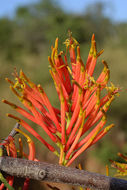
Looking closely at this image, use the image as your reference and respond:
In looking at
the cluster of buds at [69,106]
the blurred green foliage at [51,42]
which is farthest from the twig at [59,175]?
the blurred green foliage at [51,42]

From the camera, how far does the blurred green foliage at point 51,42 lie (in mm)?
9758

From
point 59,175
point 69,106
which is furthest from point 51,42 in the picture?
point 59,175

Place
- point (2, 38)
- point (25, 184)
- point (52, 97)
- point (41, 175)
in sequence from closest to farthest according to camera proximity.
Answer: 1. point (41, 175)
2. point (25, 184)
3. point (52, 97)
4. point (2, 38)

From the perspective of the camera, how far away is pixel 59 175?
53cm

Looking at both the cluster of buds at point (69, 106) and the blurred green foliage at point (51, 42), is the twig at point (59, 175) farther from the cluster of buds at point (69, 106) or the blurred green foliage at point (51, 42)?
the blurred green foliage at point (51, 42)

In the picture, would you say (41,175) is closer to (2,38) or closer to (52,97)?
(52,97)

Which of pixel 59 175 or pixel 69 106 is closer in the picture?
pixel 59 175

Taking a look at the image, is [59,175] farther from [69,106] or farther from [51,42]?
[51,42]

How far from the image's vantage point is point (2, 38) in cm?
1928

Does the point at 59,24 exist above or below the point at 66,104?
above

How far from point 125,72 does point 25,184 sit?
1077cm

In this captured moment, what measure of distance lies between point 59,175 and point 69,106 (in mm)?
235

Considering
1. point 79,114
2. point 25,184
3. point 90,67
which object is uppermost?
point 90,67

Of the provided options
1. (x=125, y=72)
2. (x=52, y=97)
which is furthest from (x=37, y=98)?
(x=125, y=72)
